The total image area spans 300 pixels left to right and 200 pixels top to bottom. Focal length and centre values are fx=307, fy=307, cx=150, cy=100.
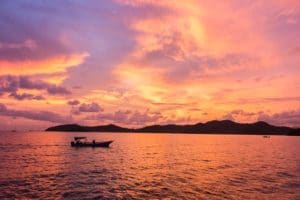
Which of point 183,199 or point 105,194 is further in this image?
point 105,194

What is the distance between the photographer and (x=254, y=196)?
126 feet

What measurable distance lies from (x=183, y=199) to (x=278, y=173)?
31127mm

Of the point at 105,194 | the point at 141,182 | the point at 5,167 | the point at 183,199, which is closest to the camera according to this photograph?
the point at 183,199

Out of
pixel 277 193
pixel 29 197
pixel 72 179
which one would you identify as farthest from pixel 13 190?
pixel 277 193

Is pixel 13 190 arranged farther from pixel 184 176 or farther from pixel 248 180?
pixel 248 180

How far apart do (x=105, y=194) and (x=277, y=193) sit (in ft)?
73.8

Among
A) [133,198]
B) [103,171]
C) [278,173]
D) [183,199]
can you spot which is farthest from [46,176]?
[278,173]

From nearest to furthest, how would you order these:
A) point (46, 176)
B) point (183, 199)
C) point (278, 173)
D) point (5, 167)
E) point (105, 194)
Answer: point (183, 199) < point (105, 194) < point (46, 176) < point (278, 173) < point (5, 167)

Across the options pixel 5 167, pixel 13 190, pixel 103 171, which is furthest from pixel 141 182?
pixel 5 167

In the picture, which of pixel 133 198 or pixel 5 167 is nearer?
pixel 133 198

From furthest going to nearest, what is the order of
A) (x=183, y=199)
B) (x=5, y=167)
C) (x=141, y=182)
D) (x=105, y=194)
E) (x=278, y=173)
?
(x=5, y=167)
(x=278, y=173)
(x=141, y=182)
(x=105, y=194)
(x=183, y=199)

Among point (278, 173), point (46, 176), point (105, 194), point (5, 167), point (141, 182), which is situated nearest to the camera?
point (105, 194)

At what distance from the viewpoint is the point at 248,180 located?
50219 millimetres

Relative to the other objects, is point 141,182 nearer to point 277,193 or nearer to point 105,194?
point 105,194
